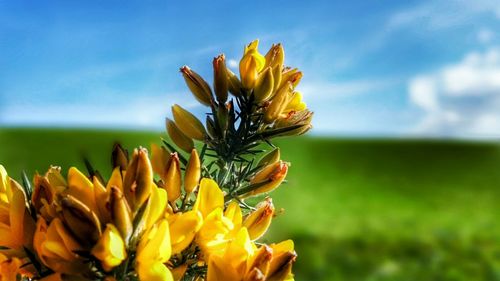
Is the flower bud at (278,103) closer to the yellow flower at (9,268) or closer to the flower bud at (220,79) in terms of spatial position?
the flower bud at (220,79)

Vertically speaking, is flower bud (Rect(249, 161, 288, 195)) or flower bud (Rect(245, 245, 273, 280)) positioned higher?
flower bud (Rect(249, 161, 288, 195))

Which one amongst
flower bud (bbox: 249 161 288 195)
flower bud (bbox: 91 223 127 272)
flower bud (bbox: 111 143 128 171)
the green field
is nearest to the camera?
flower bud (bbox: 91 223 127 272)

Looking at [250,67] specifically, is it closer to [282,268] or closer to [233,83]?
[233,83]

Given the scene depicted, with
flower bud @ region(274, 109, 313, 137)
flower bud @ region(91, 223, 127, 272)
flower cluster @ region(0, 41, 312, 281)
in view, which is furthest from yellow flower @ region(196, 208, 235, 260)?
flower bud @ region(274, 109, 313, 137)

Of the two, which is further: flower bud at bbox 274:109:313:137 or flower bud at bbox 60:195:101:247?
flower bud at bbox 274:109:313:137

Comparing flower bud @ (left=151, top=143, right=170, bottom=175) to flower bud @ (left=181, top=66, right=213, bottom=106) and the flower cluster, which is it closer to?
the flower cluster

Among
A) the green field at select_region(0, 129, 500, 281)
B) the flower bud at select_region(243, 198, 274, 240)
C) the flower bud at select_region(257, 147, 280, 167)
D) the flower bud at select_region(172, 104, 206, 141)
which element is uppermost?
the flower bud at select_region(172, 104, 206, 141)

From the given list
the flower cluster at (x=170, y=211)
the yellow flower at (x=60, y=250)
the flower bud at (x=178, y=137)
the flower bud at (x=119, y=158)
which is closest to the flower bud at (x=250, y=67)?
the flower cluster at (x=170, y=211)
